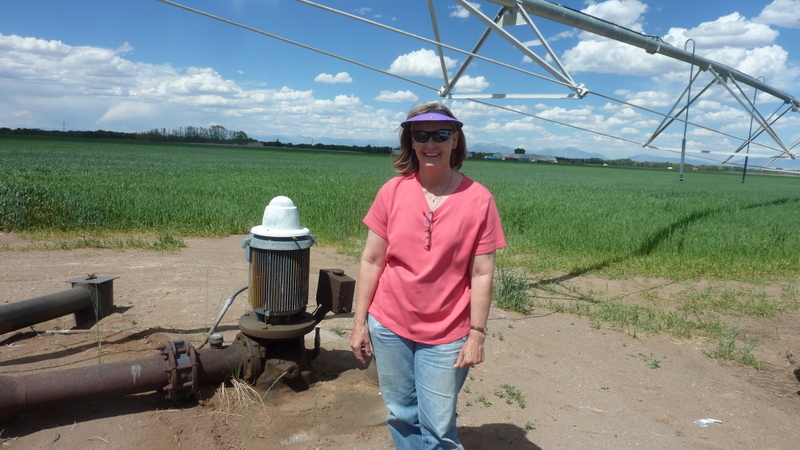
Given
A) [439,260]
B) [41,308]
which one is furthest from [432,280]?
[41,308]

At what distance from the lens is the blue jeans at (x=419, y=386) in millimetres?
2150

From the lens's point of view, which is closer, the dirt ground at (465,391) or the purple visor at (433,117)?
the purple visor at (433,117)

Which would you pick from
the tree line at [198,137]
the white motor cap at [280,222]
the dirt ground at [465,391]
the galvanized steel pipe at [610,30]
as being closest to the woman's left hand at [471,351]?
the dirt ground at [465,391]

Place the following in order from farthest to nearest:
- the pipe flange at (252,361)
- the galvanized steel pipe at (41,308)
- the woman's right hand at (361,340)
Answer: the galvanized steel pipe at (41,308), the pipe flange at (252,361), the woman's right hand at (361,340)

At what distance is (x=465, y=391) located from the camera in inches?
150

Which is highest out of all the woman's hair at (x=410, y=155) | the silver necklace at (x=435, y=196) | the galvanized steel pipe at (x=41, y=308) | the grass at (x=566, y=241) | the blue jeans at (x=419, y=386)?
the woman's hair at (x=410, y=155)

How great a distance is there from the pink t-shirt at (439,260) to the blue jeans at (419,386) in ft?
0.20

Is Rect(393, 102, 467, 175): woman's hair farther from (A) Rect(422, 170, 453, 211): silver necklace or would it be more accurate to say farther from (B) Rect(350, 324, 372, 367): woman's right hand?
(B) Rect(350, 324, 372, 367): woman's right hand

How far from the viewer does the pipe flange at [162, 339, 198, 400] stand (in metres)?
3.01

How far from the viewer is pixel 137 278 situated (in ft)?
19.2

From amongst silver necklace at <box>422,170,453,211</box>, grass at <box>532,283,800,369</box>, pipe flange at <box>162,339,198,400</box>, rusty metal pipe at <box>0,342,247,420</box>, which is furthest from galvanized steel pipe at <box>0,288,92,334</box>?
grass at <box>532,283,800,369</box>

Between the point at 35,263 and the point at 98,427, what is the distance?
4411 mm

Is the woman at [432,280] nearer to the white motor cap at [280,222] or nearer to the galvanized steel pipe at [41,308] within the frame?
the white motor cap at [280,222]

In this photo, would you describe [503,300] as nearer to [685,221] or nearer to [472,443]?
[472,443]
